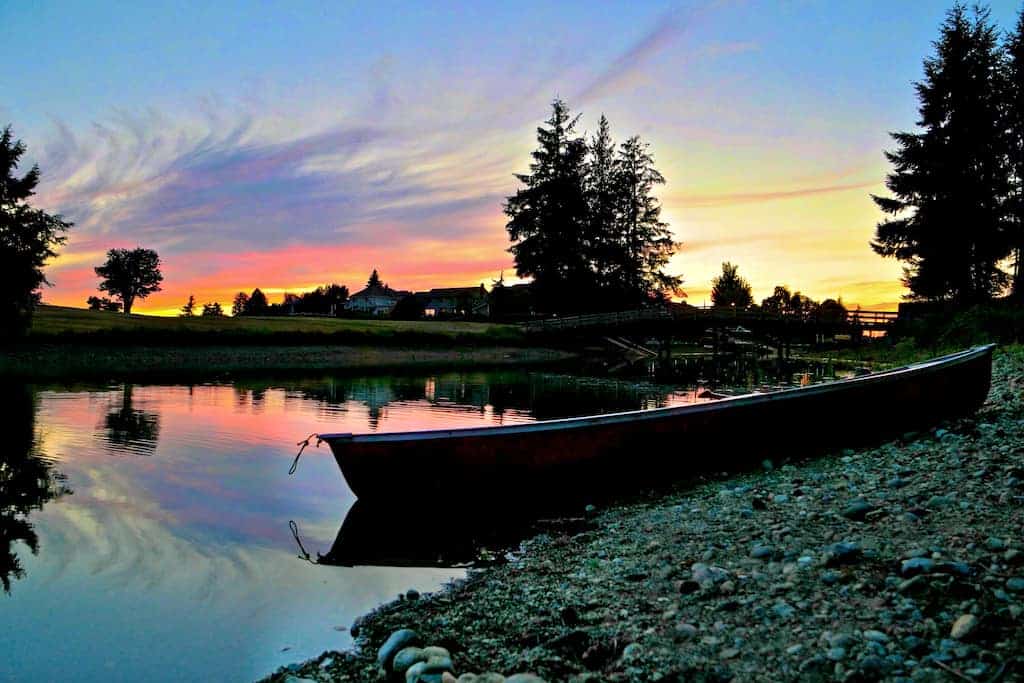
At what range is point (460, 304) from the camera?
11162 centimetres

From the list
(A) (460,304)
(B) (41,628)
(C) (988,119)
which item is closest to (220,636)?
(B) (41,628)

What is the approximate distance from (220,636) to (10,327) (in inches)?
1644

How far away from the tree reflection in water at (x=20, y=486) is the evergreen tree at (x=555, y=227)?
50247 mm

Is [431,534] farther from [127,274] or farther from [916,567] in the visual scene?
[127,274]

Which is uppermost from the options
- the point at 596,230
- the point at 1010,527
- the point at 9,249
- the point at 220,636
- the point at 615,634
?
the point at 596,230

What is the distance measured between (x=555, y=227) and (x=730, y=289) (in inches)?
2187

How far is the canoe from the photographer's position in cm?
991

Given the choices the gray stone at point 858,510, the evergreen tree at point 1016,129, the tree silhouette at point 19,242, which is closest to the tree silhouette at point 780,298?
the evergreen tree at point 1016,129

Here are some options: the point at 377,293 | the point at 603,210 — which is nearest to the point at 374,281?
the point at 377,293

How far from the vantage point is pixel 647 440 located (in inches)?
439

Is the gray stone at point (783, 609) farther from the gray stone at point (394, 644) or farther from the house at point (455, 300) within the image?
the house at point (455, 300)

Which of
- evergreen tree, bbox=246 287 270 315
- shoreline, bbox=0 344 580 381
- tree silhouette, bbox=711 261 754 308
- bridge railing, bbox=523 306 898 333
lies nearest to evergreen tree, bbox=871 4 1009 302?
bridge railing, bbox=523 306 898 333

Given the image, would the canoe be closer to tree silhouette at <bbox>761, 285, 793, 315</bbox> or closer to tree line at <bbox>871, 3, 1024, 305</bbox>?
tree line at <bbox>871, 3, 1024, 305</bbox>

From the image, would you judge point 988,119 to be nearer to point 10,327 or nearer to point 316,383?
point 316,383
